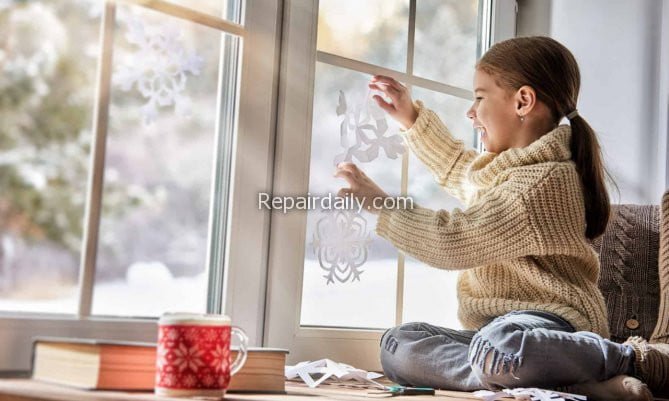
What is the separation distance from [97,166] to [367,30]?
0.66 m

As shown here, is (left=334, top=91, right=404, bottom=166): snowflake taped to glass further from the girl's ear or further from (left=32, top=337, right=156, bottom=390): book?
(left=32, top=337, right=156, bottom=390): book

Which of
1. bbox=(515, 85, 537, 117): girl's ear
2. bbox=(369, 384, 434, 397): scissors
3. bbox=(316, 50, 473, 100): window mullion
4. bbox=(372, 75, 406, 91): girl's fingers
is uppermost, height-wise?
bbox=(316, 50, 473, 100): window mullion

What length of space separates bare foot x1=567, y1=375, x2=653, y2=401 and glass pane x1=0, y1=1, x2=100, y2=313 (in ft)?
2.53

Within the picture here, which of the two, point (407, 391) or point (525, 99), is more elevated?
point (525, 99)

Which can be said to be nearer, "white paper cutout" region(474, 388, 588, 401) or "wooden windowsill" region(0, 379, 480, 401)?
"wooden windowsill" region(0, 379, 480, 401)

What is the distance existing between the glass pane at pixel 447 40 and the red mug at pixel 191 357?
1030 millimetres

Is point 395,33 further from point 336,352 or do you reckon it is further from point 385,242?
point 336,352

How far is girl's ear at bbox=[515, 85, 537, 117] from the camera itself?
1703 mm

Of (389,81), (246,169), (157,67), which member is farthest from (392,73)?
(157,67)

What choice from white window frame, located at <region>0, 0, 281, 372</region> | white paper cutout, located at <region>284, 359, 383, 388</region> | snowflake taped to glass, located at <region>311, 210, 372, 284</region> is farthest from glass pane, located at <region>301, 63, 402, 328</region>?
white paper cutout, located at <region>284, 359, 383, 388</region>

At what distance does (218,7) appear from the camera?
5.04 feet

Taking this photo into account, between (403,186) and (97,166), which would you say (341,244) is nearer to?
(403,186)

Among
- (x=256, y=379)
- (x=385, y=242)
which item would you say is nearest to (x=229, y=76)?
(x=385, y=242)

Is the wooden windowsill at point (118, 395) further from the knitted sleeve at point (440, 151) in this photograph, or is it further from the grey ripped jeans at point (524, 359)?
the knitted sleeve at point (440, 151)
